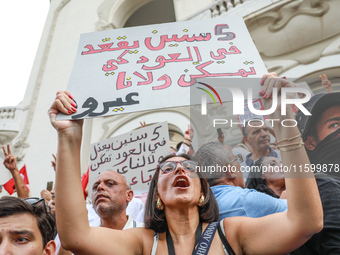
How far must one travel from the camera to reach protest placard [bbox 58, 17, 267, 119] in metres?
1.42

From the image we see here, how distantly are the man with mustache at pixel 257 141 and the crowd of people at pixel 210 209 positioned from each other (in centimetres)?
78

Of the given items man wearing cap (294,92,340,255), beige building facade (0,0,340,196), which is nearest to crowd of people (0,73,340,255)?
man wearing cap (294,92,340,255)

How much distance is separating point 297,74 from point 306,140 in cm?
338

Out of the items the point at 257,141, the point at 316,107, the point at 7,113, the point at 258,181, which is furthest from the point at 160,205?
the point at 7,113

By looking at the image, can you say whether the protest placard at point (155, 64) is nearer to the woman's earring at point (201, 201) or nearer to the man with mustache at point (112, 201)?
the woman's earring at point (201, 201)

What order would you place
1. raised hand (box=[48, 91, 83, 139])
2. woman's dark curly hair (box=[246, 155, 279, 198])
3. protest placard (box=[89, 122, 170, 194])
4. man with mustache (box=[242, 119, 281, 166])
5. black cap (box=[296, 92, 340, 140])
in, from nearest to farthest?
raised hand (box=[48, 91, 83, 139])
black cap (box=[296, 92, 340, 140])
woman's dark curly hair (box=[246, 155, 279, 198])
man with mustache (box=[242, 119, 281, 166])
protest placard (box=[89, 122, 170, 194])

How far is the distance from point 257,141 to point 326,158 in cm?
119

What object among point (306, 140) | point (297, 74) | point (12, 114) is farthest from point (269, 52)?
point (12, 114)

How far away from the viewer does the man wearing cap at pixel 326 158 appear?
1.09 m

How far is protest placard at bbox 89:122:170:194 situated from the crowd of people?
3.98 feet

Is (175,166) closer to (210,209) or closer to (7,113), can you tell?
(210,209)

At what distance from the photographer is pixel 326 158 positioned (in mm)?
1387

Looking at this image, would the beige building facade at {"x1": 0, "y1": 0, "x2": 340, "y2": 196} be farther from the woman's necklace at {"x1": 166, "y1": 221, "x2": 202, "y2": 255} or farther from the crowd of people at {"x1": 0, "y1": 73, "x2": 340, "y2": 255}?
the woman's necklace at {"x1": 166, "y1": 221, "x2": 202, "y2": 255}

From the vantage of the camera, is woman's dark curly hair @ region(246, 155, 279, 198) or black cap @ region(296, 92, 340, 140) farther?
woman's dark curly hair @ region(246, 155, 279, 198)
